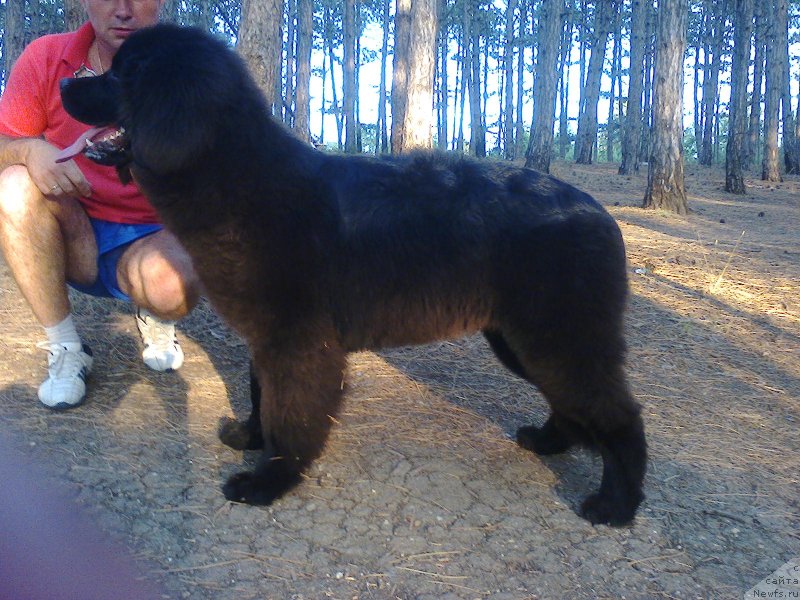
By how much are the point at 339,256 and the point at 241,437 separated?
1015mm

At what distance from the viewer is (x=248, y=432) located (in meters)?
3.08

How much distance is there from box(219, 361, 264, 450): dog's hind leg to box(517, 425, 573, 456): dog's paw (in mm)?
1244

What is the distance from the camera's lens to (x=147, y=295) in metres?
3.41

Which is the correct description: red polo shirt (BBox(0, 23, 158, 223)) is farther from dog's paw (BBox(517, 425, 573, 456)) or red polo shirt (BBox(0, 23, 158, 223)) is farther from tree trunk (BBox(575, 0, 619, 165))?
tree trunk (BBox(575, 0, 619, 165))

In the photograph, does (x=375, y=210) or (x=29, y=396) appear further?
(x=29, y=396)

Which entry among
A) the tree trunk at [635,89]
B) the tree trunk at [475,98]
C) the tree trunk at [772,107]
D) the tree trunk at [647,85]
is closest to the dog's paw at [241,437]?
the tree trunk at [772,107]

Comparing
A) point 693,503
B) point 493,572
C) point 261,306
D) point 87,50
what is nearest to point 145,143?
point 261,306

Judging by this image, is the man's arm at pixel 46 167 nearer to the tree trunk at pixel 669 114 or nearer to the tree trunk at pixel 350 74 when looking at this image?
the tree trunk at pixel 669 114

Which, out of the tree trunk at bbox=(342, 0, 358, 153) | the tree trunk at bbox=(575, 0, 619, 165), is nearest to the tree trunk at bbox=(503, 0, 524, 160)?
the tree trunk at bbox=(575, 0, 619, 165)

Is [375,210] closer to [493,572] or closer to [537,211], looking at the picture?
[537,211]

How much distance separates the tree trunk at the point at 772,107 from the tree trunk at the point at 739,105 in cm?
247

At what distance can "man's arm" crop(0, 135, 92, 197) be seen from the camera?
124 inches

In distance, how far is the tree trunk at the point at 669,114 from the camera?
9883mm

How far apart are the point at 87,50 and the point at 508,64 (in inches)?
1329
